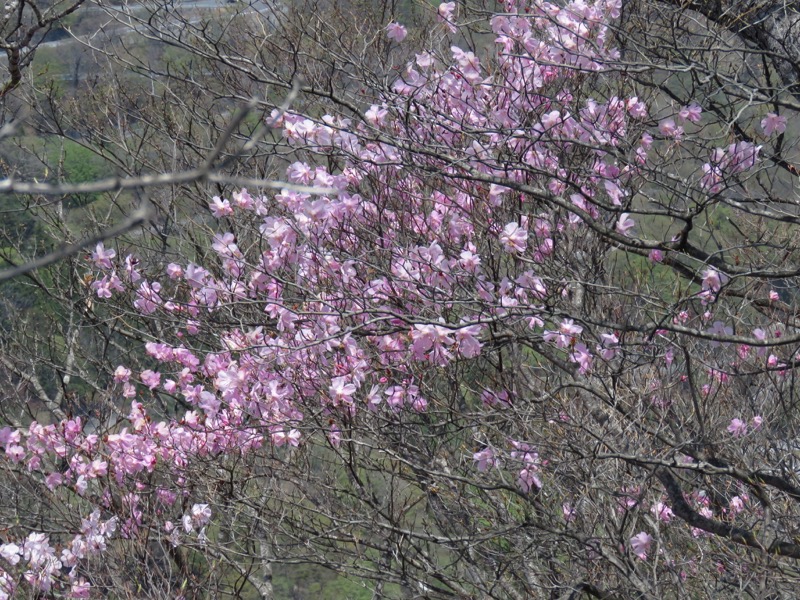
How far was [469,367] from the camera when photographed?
5.43 metres

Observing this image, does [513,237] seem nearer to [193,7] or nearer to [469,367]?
[469,367]

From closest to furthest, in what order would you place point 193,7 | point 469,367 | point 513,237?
point 513,237 → point 469,367 → point 193,7

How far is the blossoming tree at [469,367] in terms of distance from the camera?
4133 mm

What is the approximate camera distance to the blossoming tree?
4.13m

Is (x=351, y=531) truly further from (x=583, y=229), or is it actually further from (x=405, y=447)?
(x=583, y=229)

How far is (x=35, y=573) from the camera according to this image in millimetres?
4512

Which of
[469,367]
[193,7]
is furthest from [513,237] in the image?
[193,7]

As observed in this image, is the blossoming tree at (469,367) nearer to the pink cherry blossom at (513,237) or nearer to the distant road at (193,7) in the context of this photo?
the pink cherry blossom at (513,237)

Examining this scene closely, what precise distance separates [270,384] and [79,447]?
1.63 m

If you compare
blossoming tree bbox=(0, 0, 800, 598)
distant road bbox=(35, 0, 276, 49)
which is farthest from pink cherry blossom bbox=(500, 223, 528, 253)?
distant road bbox=(35, 0, 276, 49)

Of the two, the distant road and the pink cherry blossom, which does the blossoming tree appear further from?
the distant road

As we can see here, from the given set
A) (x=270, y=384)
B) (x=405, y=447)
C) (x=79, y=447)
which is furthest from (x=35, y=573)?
(x=405, y=447)

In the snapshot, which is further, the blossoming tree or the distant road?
the distant road

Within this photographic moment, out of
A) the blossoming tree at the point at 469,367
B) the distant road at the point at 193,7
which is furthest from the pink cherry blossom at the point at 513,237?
the distant road at the point at 193,7
